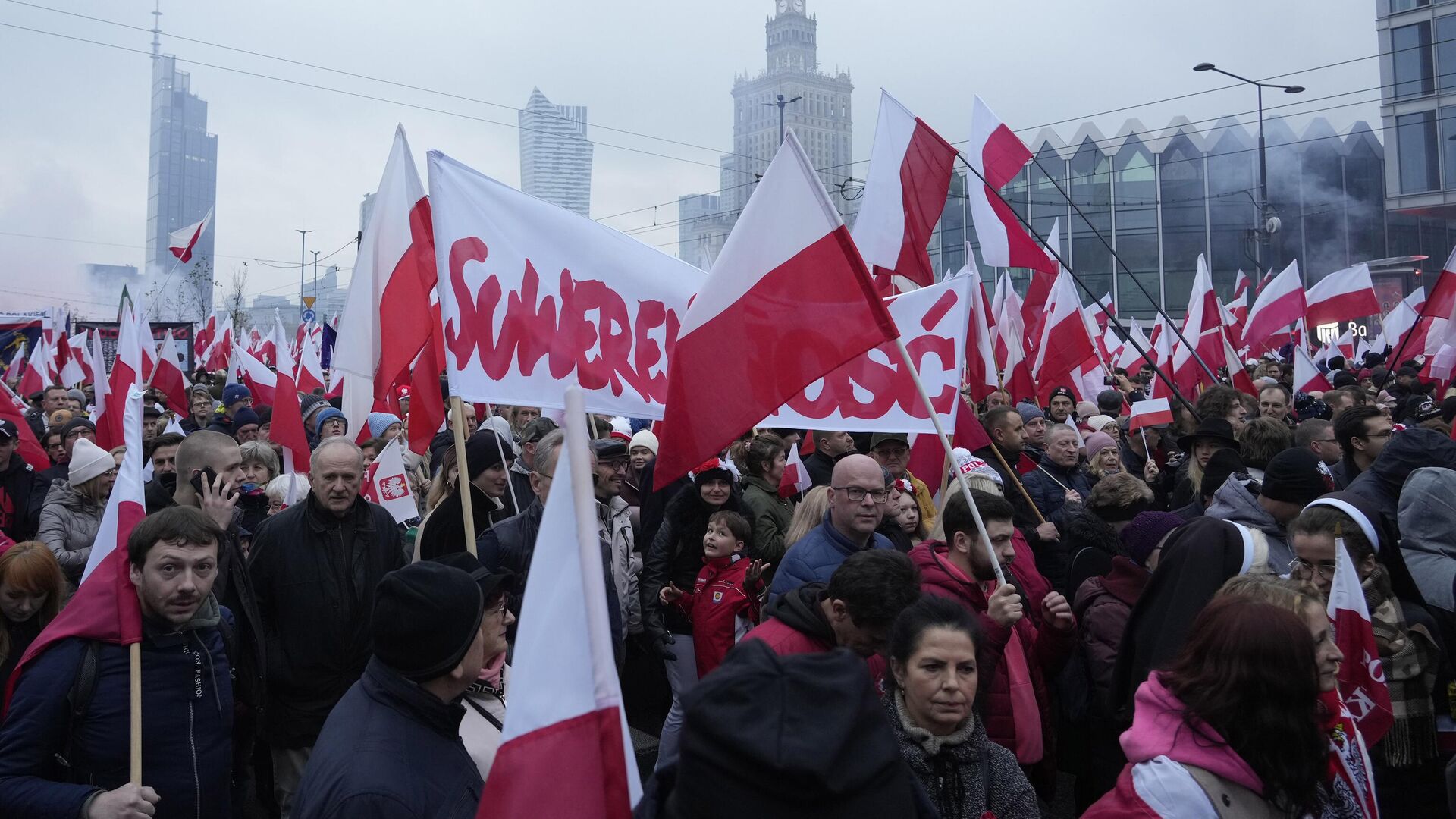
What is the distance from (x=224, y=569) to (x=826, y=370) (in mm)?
2258

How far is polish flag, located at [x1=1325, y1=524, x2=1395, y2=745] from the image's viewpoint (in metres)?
3.29

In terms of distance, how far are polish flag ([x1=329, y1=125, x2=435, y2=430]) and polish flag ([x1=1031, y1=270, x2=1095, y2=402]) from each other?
6408 mm

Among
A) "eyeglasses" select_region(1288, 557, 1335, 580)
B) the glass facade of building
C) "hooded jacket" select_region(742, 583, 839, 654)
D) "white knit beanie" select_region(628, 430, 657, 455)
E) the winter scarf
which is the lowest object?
the winter scarf

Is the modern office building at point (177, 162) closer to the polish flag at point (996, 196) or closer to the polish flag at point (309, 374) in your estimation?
the polish flag at point (309, 374)

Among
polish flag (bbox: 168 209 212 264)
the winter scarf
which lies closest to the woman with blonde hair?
the winter scarf

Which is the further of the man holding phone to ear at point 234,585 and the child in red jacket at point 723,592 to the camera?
the child in red jacket at point 723,592

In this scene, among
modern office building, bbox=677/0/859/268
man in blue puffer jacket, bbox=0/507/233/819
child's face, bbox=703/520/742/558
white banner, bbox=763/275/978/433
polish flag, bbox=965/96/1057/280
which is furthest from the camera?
modern office building, bbox=677/0/859/268

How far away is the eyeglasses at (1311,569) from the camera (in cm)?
366

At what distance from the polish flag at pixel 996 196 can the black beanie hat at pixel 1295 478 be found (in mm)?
3115

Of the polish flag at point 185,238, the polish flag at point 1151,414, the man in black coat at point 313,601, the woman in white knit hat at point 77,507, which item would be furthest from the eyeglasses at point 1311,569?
the polish flag at point 185,238

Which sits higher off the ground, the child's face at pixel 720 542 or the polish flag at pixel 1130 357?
the polish flag at pixel 1130 357

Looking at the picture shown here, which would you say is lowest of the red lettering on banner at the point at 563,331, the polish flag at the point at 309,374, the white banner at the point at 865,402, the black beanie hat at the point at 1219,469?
the black beanie hat at the point at 1219,469

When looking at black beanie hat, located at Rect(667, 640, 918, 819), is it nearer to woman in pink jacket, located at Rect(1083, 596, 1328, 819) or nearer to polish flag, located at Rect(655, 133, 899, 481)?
woman in pink jacket, located at Rect(1083, 596, 1328, 819)

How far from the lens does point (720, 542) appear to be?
4957 mm
